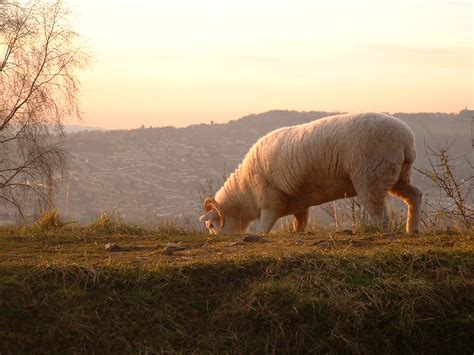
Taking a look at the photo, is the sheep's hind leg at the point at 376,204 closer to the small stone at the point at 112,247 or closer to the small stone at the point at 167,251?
the small stone at the point at 167,251

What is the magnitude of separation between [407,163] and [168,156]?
33.8 m

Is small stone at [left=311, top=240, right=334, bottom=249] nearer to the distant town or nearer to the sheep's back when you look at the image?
the sheep's back

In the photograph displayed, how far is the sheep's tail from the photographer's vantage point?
992 cm

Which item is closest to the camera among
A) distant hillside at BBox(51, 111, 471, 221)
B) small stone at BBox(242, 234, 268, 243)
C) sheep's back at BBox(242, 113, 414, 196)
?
small stone at BBox(242, 234, 268, 243)

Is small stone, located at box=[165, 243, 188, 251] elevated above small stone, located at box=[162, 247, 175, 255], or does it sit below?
below

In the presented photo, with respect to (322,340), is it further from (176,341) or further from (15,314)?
(15,314)

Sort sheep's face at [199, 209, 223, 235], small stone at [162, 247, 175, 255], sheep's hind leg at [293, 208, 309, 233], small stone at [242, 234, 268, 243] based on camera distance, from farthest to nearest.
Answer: sheep's face at [199, 209, 223, 235] < sheep's hind leg at [293, 208, 309, 233] < small stone at [242, 234, 268, 243] < small stone at [162, 247, 175, 255]

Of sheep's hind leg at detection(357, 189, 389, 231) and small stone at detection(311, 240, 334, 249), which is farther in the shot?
sheep's hind leg at detection(357, 189, 389, 231)

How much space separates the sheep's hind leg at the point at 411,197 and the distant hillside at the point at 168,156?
17.8 m

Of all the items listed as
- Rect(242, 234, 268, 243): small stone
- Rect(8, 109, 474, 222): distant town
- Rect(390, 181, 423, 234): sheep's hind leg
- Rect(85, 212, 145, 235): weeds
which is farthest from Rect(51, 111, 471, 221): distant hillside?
Rect(242, 234, 268, 243): small stone

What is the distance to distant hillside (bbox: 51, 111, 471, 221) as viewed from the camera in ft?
106

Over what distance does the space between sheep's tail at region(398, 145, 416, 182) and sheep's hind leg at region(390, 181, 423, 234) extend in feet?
0.39

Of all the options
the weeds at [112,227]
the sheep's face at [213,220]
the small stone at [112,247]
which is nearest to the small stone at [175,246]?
the small stone at [112,247]

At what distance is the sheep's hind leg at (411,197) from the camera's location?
1017 centimetres
